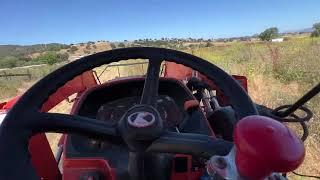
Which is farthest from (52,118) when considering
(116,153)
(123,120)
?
(116,153)

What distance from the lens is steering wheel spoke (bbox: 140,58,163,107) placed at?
7.50ft

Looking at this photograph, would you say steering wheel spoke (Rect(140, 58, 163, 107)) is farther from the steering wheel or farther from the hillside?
the hillside

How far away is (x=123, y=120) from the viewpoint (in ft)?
6.33

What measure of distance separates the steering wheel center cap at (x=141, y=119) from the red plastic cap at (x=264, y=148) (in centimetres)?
56

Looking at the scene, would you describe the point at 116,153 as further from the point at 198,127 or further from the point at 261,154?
the point at 261,154

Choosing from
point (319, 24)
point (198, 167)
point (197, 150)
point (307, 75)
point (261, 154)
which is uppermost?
point (261, 154)

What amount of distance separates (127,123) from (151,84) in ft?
1.59

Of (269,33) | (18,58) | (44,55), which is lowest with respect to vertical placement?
(18,58)

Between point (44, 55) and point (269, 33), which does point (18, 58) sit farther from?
point (269, 33)

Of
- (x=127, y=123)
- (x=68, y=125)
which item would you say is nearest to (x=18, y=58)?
(x=68, y=125)

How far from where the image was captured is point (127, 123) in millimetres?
1891

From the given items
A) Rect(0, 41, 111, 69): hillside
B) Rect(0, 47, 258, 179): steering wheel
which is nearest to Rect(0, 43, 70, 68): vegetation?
Rect(0, 41, 111, 69): hillside

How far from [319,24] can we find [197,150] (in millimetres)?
78958

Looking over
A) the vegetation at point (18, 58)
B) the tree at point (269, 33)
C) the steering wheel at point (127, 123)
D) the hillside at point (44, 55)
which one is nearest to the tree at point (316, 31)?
the tree at point (269, 33)
